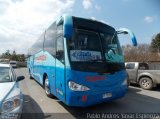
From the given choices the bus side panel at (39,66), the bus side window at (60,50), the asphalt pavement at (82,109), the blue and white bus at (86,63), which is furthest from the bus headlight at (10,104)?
the bus side panel at (39,66)

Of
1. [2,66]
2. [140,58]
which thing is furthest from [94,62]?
[140,58]

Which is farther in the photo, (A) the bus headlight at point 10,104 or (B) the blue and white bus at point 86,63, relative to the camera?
(B) the blue and white bus at point 86,63

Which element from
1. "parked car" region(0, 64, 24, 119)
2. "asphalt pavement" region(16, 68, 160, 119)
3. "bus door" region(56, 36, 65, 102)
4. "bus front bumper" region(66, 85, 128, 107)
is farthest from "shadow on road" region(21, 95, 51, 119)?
"parked car" region(0, 64, 24, 119)

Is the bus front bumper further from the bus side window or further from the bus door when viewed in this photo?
the bus side window

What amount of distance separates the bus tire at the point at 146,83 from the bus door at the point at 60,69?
6153mm

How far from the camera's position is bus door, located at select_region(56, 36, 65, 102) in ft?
18.0

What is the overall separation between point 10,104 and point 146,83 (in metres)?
8.27

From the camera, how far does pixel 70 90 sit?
16.7 ft

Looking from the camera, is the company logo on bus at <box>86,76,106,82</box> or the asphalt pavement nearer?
the company logo on bus at <box>86,76,106,82</box>

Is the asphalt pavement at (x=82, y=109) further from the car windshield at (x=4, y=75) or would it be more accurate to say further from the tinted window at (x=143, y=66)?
the tinted window at (x=143, y=66)

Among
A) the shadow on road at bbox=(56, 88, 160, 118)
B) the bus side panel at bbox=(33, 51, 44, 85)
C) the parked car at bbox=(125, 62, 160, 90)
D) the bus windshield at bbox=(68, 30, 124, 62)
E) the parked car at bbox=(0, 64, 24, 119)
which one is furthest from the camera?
the parked car at bbox=(125, 62, 160, 90)

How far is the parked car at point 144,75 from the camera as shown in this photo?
988 cm

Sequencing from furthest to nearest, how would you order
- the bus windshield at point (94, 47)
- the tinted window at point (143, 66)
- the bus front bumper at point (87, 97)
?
the tinted window at point (143, 66) → the bus windshield at point (94, 47) → the bus front bumper at point (87, 97)

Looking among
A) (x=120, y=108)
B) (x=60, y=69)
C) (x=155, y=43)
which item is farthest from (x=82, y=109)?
(x=155, y=43)
